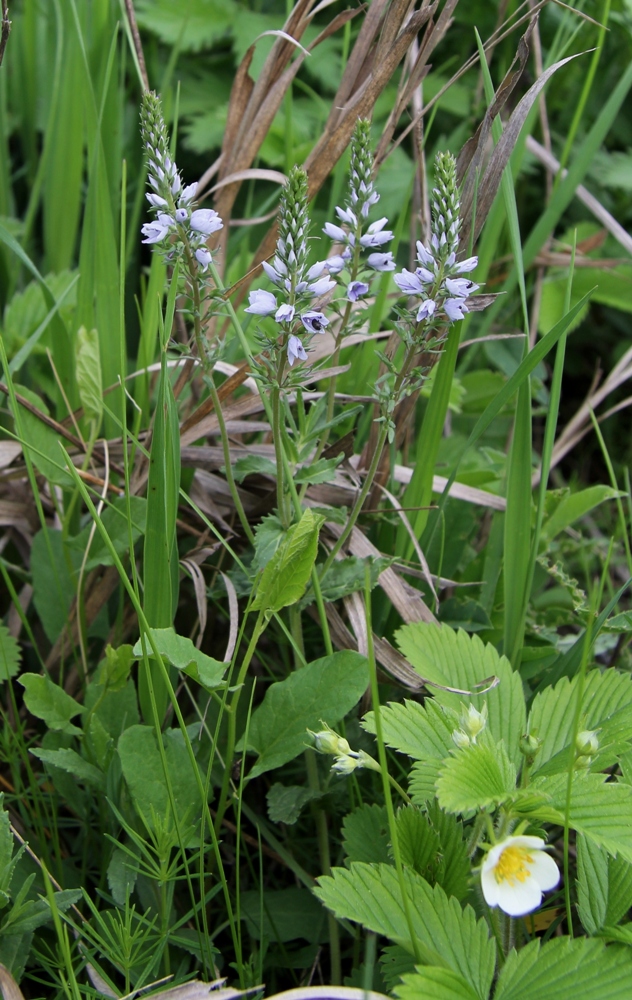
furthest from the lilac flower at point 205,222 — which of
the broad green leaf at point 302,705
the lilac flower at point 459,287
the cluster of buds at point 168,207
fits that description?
the broad green leaf at point 302,705

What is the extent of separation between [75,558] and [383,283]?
0.89 metres

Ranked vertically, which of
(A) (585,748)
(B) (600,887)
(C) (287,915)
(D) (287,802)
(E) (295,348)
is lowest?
(C) (287,915)

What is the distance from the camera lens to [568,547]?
2039 millimetres

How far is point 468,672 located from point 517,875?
38 centimetres

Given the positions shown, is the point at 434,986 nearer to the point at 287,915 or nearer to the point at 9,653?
the point at 287,915

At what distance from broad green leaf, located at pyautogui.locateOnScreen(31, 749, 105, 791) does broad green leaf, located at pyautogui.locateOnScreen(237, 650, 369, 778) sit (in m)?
0.23

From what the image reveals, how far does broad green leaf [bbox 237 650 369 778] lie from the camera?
125cm

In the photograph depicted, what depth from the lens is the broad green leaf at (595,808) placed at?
1003 millimetres

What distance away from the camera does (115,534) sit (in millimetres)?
1549

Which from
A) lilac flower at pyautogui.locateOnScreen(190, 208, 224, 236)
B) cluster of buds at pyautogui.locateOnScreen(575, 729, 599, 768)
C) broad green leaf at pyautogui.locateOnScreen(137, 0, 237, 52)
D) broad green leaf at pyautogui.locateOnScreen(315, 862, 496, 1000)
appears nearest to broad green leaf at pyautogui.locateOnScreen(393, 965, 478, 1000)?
broad green leaf at pyautogui.locateOnScreen(315, 862, 496, 1000)

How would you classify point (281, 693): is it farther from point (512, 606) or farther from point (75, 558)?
point (75, 558)

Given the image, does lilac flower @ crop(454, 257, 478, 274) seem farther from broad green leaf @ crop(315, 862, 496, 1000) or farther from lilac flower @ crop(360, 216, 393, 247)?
broad green leaf @ crop(315, 862, 496, 1000)

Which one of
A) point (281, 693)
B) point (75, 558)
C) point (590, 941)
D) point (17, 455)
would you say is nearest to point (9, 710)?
point (75, 558)

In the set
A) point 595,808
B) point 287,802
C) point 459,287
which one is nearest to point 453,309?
point 459,287
